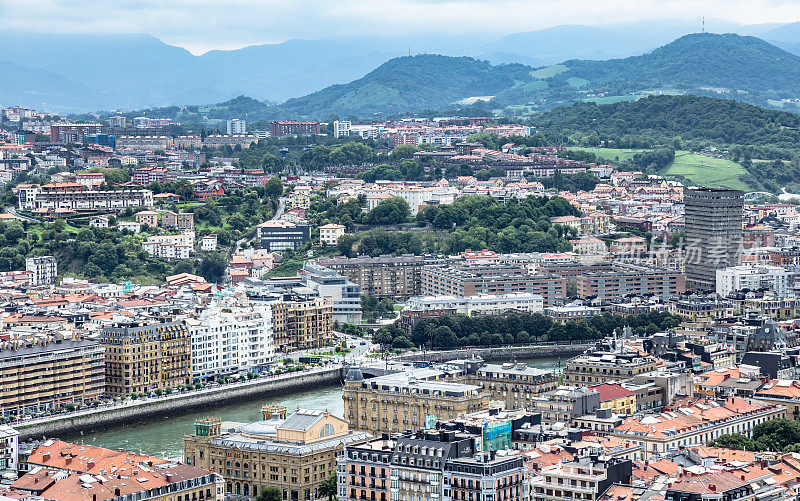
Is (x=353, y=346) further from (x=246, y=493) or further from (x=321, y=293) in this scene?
(x=246, y=493)

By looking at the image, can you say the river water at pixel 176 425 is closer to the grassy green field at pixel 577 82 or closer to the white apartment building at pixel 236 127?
the white apartment building at pixel 236 127

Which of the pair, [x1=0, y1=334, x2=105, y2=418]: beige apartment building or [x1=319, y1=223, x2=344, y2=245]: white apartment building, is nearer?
[x1=0, y1=334, x2=105, y2=418]: beige apartment building

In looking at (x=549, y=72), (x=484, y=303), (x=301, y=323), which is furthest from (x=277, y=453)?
(x=549, y=72)

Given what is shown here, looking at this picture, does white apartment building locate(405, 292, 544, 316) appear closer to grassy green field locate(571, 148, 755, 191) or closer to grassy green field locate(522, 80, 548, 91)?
grassy green field locate(571, 148, 755, 191)

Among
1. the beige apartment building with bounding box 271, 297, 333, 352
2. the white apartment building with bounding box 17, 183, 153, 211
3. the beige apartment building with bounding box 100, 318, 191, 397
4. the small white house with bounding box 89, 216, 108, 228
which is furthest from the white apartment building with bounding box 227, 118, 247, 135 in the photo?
the beige apartment building with bounding box 100, 318, 191, 397

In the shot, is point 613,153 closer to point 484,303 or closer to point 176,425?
point 484,303

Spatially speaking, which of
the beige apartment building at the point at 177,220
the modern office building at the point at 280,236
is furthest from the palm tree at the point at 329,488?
the beige apartment building at the point at 177,220
